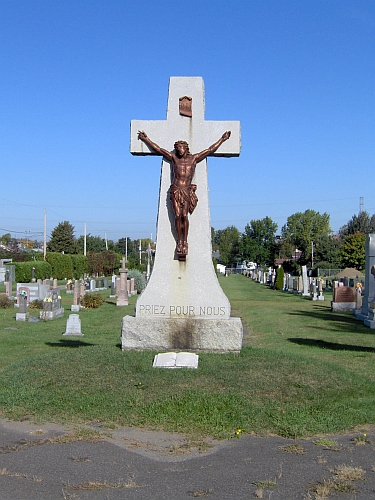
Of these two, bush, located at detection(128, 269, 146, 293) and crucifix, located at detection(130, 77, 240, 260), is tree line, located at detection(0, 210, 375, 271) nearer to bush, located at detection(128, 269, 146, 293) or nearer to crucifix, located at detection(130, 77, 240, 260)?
bush, located at detection(128, 269, 146, 293)

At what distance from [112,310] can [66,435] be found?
20.7 metres

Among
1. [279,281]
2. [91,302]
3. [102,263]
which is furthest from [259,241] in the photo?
[91,302]

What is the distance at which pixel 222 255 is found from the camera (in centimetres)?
14238

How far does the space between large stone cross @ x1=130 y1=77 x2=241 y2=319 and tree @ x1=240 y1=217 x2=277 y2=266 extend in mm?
105908

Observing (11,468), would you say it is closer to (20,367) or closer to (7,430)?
(7,430)

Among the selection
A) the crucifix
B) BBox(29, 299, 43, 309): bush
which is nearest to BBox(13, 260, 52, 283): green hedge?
BBox(29, 299, 43, 309): bush

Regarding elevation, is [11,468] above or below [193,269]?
Result: below

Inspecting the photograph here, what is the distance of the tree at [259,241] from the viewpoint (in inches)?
4525

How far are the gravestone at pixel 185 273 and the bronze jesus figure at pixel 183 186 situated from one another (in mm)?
123

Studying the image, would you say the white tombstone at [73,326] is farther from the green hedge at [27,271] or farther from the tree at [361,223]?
the tree at [361,223]

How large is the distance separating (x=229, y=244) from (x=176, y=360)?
5414 inches

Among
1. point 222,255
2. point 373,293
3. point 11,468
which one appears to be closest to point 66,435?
point 11,468

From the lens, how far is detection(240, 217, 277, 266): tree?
11494cm

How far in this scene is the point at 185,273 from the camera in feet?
29.4
